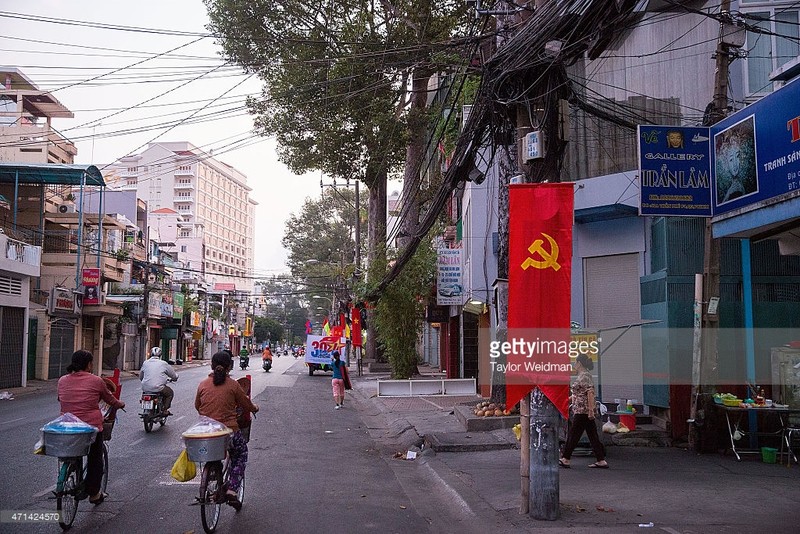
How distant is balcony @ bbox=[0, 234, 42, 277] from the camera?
28.0m

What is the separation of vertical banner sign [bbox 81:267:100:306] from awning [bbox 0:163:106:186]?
15.3 feet

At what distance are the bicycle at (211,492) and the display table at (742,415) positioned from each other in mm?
7629

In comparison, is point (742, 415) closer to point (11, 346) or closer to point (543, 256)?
point (543, 256)

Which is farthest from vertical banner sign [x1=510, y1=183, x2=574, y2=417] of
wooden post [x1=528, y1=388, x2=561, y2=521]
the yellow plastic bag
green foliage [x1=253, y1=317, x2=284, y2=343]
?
green foliage [x1=253, y1=317, x2=284, y2=343]

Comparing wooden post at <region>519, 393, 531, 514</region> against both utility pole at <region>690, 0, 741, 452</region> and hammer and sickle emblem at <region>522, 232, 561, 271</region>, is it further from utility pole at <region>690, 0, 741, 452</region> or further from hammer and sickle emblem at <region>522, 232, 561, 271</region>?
utility pole at <region>690, 0, 741, 452</region>

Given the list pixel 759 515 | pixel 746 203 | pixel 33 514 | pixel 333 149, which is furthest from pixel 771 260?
pixel 333 149

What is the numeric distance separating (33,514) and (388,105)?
2166cm

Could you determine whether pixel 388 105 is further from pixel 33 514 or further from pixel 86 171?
pixel 33 514

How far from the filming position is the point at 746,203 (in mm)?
10406

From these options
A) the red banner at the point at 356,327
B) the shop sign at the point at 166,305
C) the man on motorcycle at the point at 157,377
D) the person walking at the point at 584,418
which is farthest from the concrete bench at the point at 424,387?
the shop sign at the point at 166,305

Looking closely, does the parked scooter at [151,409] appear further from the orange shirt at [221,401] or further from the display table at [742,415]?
the display table at [742,415]

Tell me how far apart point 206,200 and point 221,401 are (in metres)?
114

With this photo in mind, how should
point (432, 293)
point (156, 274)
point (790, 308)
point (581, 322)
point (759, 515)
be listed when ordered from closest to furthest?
point (759, 515) → point (790, 308) → point (581, 322) → point (432, 293) → point (156, 274)

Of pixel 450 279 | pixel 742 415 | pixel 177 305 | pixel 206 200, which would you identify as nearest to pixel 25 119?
pixel 177 305
